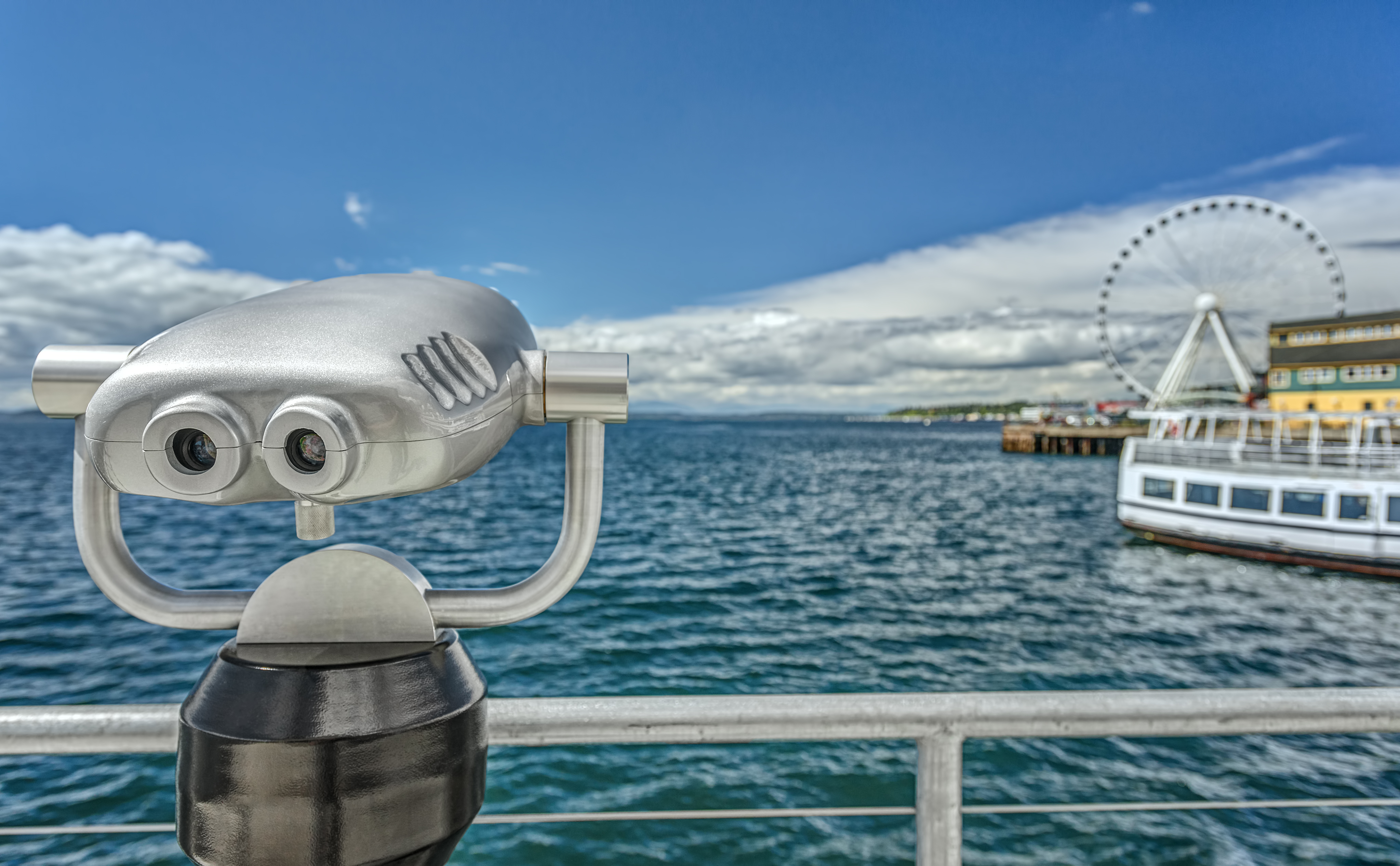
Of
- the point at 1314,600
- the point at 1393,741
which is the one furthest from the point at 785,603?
the point at 1314,600

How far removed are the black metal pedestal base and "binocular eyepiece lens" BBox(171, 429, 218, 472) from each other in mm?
166

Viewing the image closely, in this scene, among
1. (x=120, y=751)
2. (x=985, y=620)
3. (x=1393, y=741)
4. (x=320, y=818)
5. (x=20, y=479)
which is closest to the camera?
(x=320, y=818)

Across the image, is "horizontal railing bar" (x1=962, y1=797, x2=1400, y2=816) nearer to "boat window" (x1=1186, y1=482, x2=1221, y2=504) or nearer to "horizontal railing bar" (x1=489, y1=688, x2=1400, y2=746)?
"horizontal railing bar" (x1=489, y1=688, x2=1400, y2=746)

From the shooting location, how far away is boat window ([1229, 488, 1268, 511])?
1453 centimetres

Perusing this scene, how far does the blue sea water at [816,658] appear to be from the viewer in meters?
5.80

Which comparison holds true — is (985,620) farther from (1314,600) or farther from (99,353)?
(99,353)

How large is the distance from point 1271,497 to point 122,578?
1728cm

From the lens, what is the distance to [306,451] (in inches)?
18.3

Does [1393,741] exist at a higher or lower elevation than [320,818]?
lower

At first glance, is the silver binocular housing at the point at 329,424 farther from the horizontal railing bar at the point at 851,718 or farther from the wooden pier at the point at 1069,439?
the wooden pier at the point at 1069,439

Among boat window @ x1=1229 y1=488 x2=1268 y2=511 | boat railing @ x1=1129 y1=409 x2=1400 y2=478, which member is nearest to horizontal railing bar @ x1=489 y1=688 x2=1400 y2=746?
boat railing @ x1=1129 y1=409 x2=1400 y2=478

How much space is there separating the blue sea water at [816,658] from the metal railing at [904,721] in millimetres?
486

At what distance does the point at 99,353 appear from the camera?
1.94 feet

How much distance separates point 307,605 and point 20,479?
45.6 meters
